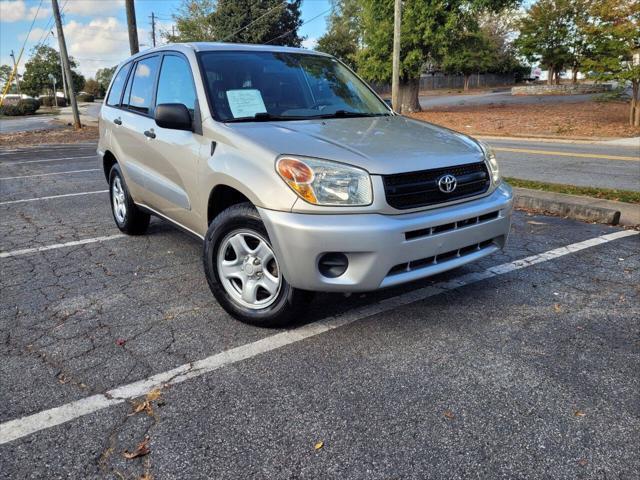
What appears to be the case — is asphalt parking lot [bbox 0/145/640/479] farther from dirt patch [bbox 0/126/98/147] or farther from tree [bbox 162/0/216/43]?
tree [bbox 162/0/216/43]

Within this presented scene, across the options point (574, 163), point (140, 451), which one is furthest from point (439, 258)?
point (574, 163)

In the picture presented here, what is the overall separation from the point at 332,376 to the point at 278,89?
7.50ft

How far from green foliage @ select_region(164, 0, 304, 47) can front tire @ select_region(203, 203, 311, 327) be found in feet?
130

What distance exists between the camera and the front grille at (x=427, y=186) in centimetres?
300

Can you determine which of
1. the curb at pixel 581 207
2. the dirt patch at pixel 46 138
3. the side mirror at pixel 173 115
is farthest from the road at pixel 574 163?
the dirt patch at pixel 46 138

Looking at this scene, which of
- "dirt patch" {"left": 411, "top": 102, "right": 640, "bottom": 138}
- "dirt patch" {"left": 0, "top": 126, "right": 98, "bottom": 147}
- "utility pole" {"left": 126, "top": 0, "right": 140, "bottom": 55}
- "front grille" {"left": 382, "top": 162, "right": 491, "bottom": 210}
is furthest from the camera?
"dirt patch" {"left": 0, "top": 126, "right": 98, "bottom": 147}

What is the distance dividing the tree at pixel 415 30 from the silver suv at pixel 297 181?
22.1m

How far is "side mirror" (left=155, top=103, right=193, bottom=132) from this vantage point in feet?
11.8

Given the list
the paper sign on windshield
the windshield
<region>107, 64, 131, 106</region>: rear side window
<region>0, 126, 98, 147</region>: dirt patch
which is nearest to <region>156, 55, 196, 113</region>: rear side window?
the windshield

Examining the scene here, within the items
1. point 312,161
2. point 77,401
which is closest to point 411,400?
point 312,161

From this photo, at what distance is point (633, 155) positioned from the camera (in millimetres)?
11578

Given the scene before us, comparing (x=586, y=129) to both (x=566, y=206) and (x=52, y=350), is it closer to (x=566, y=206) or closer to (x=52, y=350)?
(x=566, y=206)

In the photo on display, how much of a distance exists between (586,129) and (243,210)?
17.6 m

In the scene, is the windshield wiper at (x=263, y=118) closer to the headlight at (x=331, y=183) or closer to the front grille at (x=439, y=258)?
the headlight at (x=331, y=183)
